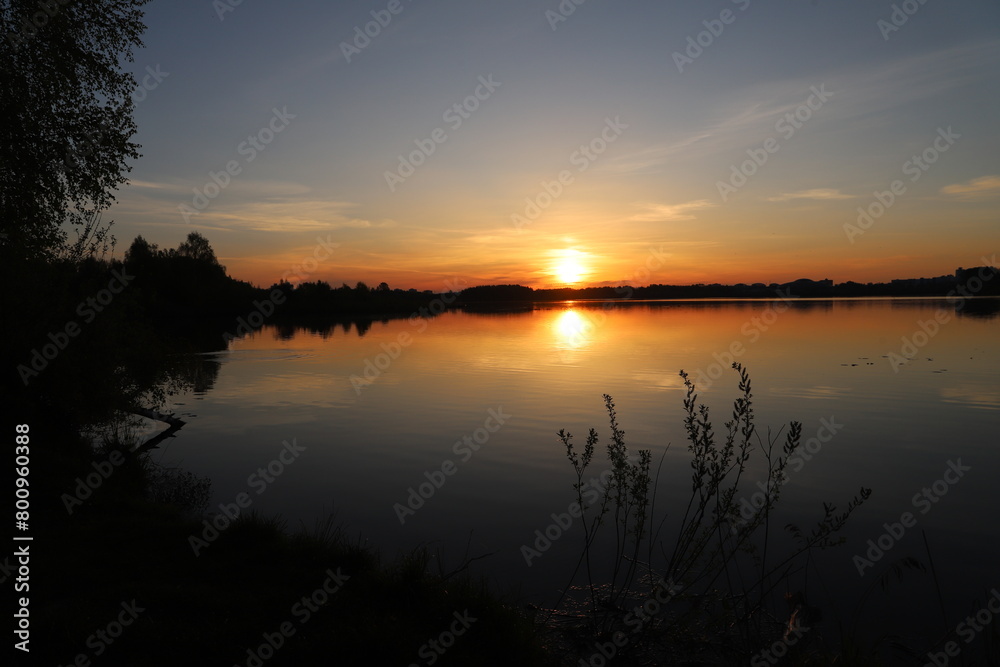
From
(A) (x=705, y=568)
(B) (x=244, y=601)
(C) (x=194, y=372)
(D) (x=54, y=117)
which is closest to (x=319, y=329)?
(C) (x=194, y=372)

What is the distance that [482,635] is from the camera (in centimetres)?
569

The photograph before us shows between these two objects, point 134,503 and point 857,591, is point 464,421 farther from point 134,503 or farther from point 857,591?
point 857,591

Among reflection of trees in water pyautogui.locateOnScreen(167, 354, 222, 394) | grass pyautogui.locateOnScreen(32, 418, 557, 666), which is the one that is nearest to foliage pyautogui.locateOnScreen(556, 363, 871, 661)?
grass pyautogui.locateOnScreen(32, 418, 557, 666)

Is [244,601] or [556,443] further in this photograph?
[556,443]

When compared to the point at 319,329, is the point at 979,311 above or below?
above

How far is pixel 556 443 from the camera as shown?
14641 millimetres

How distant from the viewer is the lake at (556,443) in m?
8.73

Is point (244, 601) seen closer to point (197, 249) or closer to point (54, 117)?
point (54, 117)

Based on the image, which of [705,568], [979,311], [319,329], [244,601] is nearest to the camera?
[244,601]

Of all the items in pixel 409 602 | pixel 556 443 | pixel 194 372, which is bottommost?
pixel 556 443

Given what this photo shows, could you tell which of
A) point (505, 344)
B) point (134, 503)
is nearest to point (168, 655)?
point (134, 503)

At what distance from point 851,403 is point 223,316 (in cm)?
8415

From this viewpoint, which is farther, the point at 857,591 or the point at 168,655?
the point at 857,591

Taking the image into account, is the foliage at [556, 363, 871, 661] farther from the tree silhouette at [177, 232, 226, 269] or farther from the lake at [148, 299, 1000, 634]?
the tree silhouette at [177, 232, 226, 269]
